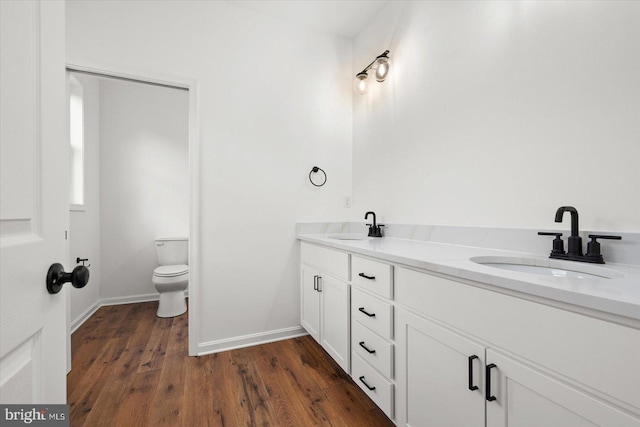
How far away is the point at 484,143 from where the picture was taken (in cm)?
149

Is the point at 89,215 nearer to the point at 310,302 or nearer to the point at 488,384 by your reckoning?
the point at 310,302

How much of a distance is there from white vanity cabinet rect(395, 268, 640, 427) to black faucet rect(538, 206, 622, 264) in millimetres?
467

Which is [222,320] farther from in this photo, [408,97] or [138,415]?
[408,97]

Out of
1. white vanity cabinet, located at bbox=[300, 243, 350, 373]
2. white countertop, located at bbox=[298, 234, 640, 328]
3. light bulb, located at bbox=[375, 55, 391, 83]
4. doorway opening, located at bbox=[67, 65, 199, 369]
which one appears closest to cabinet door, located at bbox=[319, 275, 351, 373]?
white vanity cabinet, located at bbox=[300, 243, 350, 373]

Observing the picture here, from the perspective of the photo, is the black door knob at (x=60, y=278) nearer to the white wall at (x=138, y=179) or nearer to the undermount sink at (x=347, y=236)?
the undermount sink at (x=347, y=236)

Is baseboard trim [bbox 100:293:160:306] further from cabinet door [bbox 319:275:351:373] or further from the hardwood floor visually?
cabinet door [bbox 319:275:351:373]

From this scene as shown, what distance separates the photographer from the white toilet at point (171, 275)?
8.93 ft

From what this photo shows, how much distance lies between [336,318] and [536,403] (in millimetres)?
1122

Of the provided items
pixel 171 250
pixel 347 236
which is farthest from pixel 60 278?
pixel 171 250

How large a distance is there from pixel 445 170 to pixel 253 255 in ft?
4.92

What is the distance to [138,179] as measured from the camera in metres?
3.22

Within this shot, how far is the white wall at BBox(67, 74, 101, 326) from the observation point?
250 cm

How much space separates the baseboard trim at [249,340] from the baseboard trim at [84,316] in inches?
50.1

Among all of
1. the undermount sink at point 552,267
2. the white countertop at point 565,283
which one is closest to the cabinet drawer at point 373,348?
the white countertop at point 565,283
